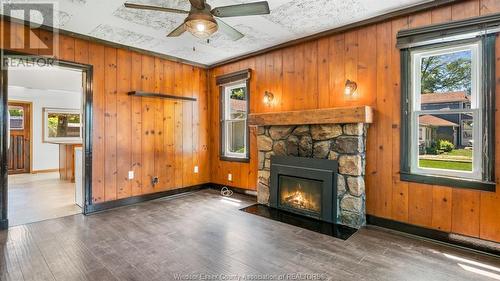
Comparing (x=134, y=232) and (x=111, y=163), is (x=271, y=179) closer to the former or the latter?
(x=134, y=232)

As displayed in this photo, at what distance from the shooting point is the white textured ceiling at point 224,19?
113 inches

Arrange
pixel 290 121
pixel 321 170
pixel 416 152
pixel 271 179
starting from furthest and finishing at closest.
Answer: pixel 271 179
pixel 290 121
pixel 321 170
pixel 416 152

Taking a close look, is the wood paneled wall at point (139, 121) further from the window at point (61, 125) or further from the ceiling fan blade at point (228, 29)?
the window at point (61, 125)

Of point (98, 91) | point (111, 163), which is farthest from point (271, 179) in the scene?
point (98, 91)

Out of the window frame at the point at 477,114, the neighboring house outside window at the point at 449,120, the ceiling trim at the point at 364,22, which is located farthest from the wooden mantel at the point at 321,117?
the ceiling trim at the point at 364,22

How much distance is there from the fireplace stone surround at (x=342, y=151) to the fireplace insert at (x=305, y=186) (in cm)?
9

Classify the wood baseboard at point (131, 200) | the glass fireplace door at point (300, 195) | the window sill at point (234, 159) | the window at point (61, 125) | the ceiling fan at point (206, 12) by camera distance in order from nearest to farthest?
the ceiling fan at point (206, 12) → the glass fireplace door at point (300, 195) → the wood baseboard at point (131, 200) → the window sill at point (234, 159) → the window at point (61, 125)

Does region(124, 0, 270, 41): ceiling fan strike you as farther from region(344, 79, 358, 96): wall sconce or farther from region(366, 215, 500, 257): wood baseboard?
region(366, 215, 500, 257): wood baseboard

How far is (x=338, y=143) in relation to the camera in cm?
340

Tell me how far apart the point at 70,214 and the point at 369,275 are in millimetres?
3982

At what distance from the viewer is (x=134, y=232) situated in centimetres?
313

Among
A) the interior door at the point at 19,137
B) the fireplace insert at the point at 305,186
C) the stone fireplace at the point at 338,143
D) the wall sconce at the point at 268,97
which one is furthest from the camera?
the interior door at the point at 19,137

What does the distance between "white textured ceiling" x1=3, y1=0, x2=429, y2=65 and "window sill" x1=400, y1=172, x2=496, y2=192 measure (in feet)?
6.34

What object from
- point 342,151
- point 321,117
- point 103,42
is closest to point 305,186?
point 342,151
